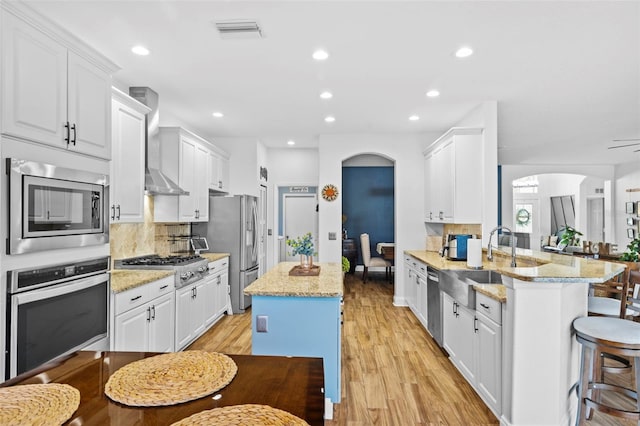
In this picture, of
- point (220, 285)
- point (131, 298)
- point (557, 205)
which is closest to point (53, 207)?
point (131, 298)

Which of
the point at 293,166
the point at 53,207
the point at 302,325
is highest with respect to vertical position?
the point at 293,166

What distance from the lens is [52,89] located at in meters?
1.93

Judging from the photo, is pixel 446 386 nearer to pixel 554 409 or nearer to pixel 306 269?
pixel 554 409

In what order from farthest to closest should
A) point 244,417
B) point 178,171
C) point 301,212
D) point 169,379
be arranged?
point 301,212, point 178,171, point 169,379, point 244,417

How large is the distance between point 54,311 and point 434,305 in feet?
10.8

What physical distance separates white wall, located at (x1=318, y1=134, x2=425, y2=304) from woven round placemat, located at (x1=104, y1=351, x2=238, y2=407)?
4571 mm

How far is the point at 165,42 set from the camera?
8.96ft

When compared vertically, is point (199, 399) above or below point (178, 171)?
below

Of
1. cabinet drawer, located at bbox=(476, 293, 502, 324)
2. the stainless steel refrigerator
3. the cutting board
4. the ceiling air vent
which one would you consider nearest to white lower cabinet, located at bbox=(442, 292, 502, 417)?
cabinet drawer, located at bbox=(476, 293, 502, 324)

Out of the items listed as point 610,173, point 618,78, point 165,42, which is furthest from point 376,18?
point 610,173

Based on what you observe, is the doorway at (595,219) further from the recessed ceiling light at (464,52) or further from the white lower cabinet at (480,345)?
the recessed ceiling light at (464,52)

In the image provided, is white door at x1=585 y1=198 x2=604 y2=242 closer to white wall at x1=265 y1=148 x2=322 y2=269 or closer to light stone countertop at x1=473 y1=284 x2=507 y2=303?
white wall at x1=265 y1=148 x2=322 y2=269

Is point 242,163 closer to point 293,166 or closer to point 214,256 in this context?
point 293,166

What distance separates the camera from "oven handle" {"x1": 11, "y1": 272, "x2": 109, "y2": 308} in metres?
1.71
